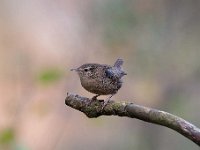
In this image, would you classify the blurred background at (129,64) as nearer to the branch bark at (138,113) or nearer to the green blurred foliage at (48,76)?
the green blurred foliage at (48,76)

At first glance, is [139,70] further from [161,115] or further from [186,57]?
[161,115]

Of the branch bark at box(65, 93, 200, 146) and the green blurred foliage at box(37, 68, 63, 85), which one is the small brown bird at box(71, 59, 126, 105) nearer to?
the branch bark at box(65, 93, 200, 146)

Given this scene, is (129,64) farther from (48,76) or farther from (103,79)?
(103,79)

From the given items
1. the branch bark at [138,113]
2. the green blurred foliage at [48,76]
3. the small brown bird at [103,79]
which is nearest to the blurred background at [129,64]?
the green blurred foliage at [48,76]

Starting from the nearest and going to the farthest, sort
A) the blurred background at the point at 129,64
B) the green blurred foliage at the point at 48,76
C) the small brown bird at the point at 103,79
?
the small brown bird at the point at 103,79, the green blurred foliage at the point at 48,76, the blurred background at the point at 129,64

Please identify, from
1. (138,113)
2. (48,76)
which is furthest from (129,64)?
(138,113)

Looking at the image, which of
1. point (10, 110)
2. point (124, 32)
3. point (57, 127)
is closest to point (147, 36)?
point (124, 32)

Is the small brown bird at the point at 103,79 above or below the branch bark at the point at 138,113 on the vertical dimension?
above
